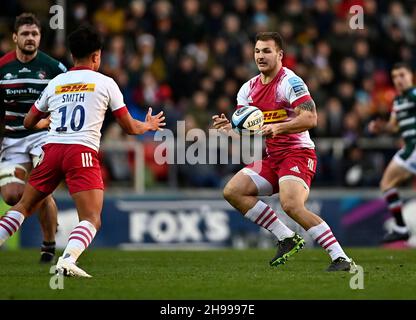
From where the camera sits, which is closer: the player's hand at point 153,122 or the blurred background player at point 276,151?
the player's hand at point 153,122

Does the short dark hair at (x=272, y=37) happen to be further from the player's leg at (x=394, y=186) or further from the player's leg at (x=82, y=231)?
the player's leg at (x=394, y=186)

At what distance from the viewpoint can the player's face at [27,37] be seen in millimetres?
11688

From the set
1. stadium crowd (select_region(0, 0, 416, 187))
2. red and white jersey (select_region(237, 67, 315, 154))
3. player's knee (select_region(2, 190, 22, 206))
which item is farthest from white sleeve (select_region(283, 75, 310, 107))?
stadium crowd (select_region(0, 0, 416, 187))

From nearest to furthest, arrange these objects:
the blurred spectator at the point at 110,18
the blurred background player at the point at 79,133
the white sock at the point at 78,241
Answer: the white sock at the point at 78,241 → the blurred background player at the point at 79,133 → the blurred spectator at the point at 110,18

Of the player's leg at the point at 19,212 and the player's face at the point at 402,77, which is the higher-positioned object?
the player's face at the point at 402,77

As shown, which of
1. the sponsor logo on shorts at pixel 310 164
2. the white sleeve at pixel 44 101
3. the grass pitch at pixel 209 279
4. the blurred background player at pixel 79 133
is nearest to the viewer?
the grass pitch at pixel 209 279

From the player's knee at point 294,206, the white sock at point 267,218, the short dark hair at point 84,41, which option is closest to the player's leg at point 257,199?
the white sock at point 267,218

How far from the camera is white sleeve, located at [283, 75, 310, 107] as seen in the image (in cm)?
1022

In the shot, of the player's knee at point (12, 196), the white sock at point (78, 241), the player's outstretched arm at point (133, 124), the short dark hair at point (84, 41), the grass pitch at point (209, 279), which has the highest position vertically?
the short dark hair at point (84, 41)

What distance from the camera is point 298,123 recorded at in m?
10.0

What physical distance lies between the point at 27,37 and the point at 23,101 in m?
0.76

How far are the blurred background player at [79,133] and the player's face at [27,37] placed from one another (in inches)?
89.3
